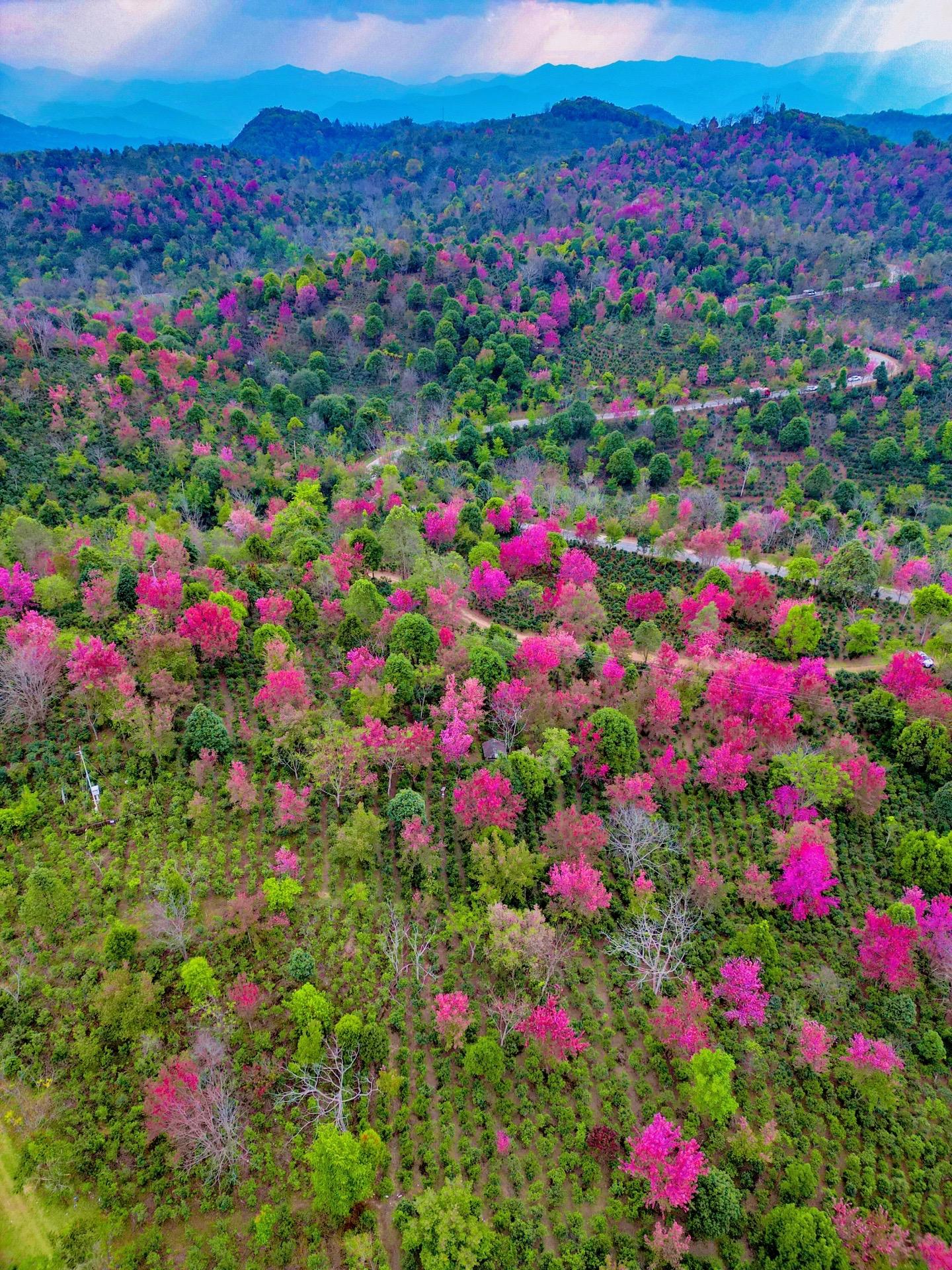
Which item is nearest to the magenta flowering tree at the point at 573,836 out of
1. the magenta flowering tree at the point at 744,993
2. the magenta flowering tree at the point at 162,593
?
the magenta flowering tree at the point at 744,993

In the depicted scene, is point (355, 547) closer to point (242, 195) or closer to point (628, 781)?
point (628, 781)

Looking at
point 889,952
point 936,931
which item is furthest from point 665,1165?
point 936,931

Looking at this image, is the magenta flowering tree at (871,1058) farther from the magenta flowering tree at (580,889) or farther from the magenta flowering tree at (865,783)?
the magenta flowering tree at (865,783)

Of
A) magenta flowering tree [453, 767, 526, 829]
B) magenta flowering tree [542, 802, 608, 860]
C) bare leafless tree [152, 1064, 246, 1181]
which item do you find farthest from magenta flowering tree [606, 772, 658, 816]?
bare leafless tree [152, 1064, 246, 1181]

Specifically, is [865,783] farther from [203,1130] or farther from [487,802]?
[203,1130]

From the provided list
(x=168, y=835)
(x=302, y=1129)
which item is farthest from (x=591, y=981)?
(x=168, y=835)
